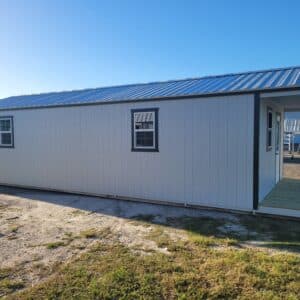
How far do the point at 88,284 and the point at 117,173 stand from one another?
485 cm

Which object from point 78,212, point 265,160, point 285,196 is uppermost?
point 265,160

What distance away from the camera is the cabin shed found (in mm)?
6344

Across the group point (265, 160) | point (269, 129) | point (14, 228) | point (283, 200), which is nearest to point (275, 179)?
point (265, 160)

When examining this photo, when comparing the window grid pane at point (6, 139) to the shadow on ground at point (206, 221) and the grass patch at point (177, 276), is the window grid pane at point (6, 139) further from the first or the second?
the grass patch at point (177, 276)

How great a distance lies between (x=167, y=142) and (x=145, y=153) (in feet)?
2.31

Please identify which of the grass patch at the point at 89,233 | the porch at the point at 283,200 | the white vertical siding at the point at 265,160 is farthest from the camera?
the white vertical siding at the point at 265,160

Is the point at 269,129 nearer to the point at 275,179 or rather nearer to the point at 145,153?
the point at 275,179

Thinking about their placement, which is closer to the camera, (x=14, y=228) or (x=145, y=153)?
(x=14, y=228)

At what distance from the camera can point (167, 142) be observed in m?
7.25

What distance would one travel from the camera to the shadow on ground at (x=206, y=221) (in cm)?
478

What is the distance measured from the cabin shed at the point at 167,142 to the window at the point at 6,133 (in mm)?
37

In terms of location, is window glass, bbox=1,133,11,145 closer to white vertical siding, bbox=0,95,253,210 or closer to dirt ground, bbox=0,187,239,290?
white vertical siding, bbox=0,95,253,210

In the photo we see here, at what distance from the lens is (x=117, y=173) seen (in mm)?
8031

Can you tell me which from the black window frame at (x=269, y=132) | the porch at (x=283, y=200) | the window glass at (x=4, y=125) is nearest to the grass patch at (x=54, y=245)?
the porch at (x=283, y=200)
